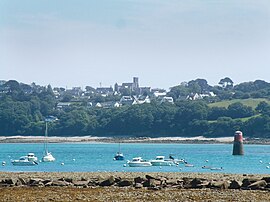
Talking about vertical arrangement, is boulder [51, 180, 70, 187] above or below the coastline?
below

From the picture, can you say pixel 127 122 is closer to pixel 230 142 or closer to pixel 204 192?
pixel 230 142

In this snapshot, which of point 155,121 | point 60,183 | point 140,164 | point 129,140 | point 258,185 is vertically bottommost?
point 140,164

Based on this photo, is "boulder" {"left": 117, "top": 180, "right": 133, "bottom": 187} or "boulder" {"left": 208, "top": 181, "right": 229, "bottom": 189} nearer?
"boulder" {"left": 208, "top": 181, "right": 229, "bottom": 189}

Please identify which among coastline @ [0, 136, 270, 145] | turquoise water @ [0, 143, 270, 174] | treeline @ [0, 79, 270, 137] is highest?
treeline @ [0, 79, 270, 137]

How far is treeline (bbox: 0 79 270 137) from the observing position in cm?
16662

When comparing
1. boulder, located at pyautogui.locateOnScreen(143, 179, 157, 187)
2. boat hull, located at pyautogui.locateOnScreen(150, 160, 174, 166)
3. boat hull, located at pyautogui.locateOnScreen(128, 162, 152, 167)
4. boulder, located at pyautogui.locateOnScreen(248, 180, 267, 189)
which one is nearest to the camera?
boulder, located at pyautogui.locateOnScreen(248, 180, 267, 189)

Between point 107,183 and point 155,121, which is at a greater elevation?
point 155,121

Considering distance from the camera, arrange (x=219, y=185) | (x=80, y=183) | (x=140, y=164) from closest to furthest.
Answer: (x=219, y=185), (x=80, y=183), (x=140, y=164)

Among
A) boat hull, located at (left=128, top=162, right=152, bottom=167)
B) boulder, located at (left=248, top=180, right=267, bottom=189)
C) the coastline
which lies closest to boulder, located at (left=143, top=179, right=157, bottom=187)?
boulder, located at (left=248, top=180, right=267, bottom=189)

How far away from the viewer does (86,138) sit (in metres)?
184

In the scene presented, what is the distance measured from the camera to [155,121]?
17962cm

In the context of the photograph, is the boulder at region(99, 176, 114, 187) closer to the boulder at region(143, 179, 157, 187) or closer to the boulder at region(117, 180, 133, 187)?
the boulder at region(117, 180, 133, 187)

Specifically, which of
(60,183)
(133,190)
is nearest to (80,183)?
(60,183)

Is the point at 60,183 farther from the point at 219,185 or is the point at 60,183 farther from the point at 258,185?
the point at 258,185
